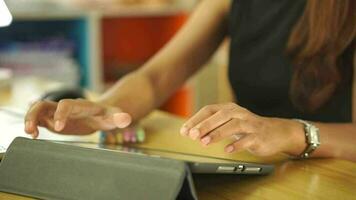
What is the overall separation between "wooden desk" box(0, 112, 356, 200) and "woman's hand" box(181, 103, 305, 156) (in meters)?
0.03

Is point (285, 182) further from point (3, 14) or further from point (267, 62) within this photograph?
point (267, 62)

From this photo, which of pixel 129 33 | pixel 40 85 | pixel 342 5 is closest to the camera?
pixel 342 5

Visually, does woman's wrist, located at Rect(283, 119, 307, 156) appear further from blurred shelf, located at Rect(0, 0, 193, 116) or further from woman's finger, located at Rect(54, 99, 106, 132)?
blurred shelf, located at Rect(0, 0, 193, 116)

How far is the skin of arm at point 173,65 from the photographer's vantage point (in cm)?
116

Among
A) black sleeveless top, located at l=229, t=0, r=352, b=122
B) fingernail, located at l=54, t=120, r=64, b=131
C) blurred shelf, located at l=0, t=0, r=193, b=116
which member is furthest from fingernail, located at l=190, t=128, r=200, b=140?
blurred shelf, located at l=0, t=0, r=193, b=116

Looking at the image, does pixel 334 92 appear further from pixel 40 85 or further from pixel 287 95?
pixel 40 85

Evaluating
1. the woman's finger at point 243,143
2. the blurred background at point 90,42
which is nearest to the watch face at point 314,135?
the woman's finger at point 243,143

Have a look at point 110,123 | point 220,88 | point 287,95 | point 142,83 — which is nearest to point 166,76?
point 142,83

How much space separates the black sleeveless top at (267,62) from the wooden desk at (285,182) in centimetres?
37

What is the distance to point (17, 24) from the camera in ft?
9.42

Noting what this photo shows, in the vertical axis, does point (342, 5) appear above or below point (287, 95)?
above

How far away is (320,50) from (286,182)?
43 centimetres

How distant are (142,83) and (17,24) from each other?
1820 millimetres

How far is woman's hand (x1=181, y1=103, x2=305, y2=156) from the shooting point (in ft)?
2.44
